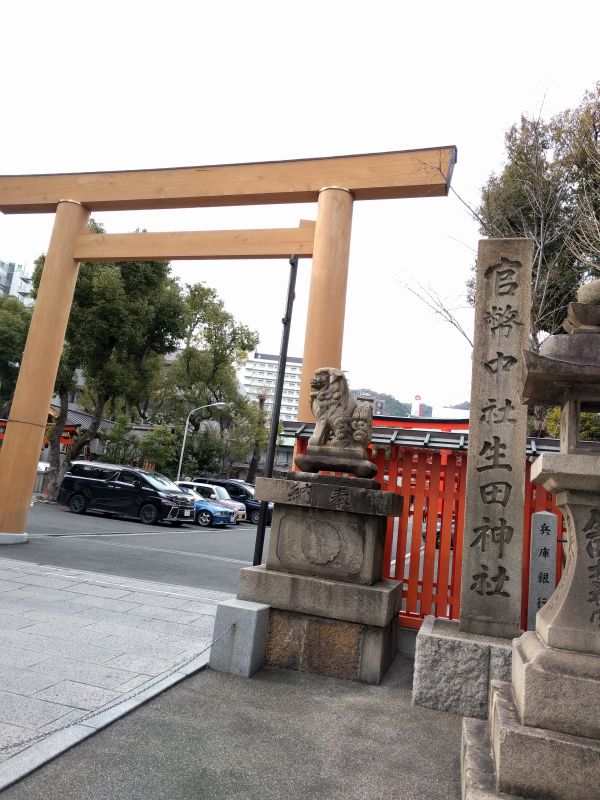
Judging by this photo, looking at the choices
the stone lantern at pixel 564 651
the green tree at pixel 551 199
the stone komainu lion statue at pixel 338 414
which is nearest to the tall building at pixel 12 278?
the green tree at pixel 551 199

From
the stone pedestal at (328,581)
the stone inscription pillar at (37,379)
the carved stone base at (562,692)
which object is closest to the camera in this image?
the carved stone base at (562,692)

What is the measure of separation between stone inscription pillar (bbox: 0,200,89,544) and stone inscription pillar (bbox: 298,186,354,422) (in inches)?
204

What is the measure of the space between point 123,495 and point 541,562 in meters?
15.6

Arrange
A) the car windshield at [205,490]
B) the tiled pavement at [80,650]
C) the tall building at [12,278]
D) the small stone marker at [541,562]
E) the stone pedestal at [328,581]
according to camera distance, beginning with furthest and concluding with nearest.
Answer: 1. the tall building at [12,278]
2. the car windshield at [205,490]
3. the small stone marker at [541,562]
4. the stone pedestal at [328,581]
5. the tiled pavement at [80,650]

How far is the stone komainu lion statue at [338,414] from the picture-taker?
A: 4934 millimetres

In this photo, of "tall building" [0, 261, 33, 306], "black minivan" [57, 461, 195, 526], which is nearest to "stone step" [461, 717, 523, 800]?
"black minivan" [57, 461, 195, 526]

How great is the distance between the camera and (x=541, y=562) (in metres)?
4.67

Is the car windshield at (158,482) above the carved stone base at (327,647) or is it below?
above

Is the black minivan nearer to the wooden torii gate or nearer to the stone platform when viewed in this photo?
the wooden torii gate

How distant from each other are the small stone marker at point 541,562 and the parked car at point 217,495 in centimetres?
1853

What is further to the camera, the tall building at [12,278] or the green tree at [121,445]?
the tall building at [12,278]

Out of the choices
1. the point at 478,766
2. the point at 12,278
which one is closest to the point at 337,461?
the point at 478,766

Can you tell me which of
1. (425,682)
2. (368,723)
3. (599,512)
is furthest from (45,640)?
(599,512)

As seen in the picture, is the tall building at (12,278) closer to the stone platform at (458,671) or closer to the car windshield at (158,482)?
the car windshield at (158,482)
